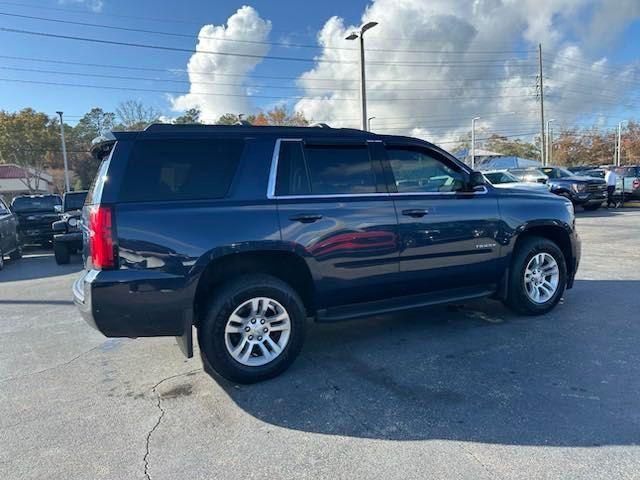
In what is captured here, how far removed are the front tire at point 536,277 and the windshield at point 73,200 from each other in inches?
502

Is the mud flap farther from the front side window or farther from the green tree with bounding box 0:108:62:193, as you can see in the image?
the green tree with bounding box 0:108:62:193

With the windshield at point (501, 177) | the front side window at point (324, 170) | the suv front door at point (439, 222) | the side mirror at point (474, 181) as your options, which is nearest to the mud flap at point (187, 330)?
the front side window at point (324, 170)

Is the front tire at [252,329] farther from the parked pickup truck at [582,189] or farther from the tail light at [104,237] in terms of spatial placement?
the parked pickup truck at [582,189]

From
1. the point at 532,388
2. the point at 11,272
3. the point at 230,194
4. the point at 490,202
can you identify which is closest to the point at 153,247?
the point at 230,194

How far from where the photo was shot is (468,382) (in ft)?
11.8

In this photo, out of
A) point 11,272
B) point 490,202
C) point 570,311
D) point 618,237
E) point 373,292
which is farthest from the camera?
point 618,237

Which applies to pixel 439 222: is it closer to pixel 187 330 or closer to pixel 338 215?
pixel 338 215

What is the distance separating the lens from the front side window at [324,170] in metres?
3.89

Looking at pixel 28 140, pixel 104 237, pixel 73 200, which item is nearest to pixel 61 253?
pixel 73 200

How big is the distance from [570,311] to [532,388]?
92.8 inches

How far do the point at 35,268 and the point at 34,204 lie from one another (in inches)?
210

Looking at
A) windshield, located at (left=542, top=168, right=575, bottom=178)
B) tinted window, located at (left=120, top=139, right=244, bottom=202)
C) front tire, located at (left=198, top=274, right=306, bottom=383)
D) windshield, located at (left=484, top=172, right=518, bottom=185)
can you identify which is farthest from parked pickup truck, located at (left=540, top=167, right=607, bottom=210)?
tinted window, located at (left=120, top=139, right=244, bottom=202)

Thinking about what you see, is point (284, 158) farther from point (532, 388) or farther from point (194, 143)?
point (532, 388)

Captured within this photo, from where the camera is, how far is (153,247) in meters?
3.33
